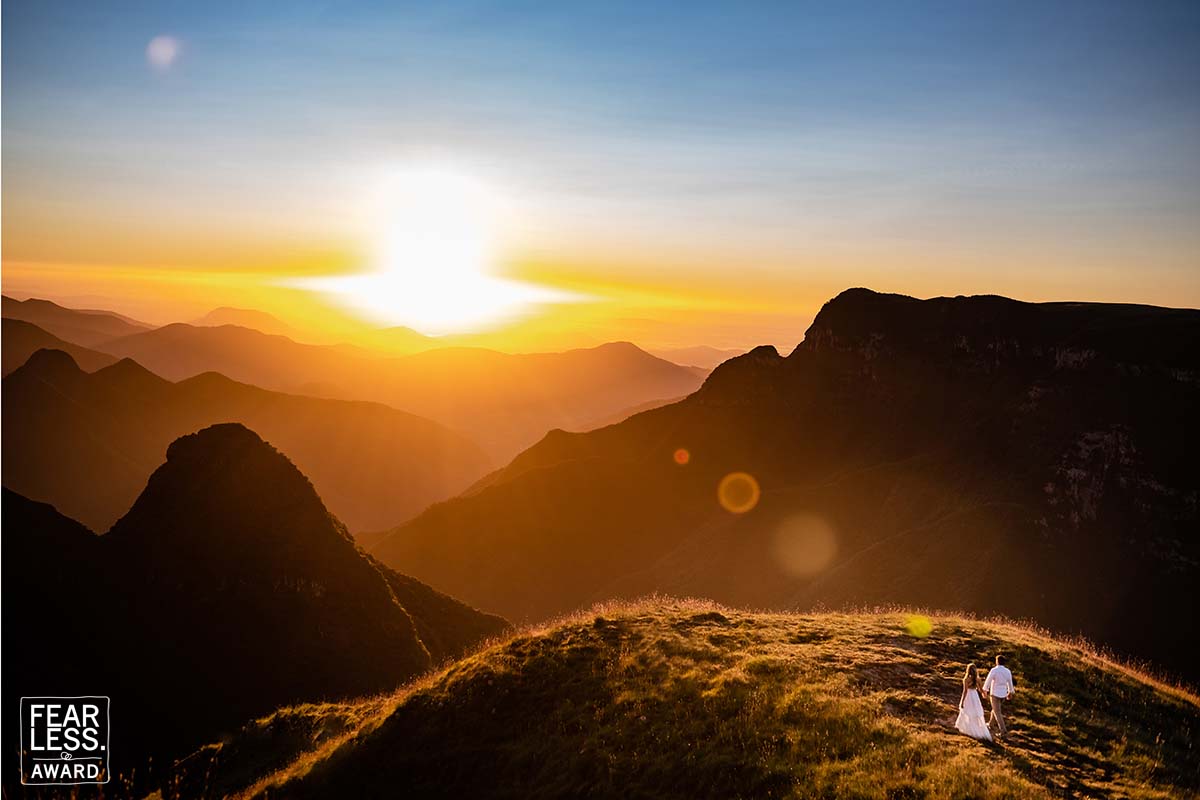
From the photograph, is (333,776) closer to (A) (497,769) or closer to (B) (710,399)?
(A) (497,769)

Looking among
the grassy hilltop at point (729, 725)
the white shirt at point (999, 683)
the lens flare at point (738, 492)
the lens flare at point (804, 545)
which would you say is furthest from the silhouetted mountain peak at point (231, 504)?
the lens flare at point (738, 492)

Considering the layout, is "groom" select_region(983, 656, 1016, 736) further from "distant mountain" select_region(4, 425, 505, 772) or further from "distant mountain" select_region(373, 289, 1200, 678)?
"distant mountain" select_region(373, 289, 1200, 678)

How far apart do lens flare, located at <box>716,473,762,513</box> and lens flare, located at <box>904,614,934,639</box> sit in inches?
4141

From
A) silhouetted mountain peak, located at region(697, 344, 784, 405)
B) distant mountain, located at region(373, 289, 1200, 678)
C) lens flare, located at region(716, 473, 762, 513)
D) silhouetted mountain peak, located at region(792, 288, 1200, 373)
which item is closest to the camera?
distant mountain, located at region(373, 289, 1200, 678)

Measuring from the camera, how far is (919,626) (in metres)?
24.3

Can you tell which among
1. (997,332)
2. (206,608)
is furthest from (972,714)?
(997,332)

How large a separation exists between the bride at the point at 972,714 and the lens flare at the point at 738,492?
4554 inches

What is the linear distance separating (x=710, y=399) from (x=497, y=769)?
154 m

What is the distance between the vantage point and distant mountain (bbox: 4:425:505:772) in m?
44.1

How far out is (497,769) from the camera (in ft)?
55.3

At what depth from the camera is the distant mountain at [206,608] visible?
4409 centimetres

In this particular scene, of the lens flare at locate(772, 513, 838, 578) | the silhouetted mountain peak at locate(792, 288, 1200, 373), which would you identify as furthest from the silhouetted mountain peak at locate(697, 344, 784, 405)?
the lens flare at locate(772, 513, 838, 578)

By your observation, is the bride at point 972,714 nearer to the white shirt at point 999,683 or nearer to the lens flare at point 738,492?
the white shirt at point 999,683

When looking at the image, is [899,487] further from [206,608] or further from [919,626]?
[206,608]
